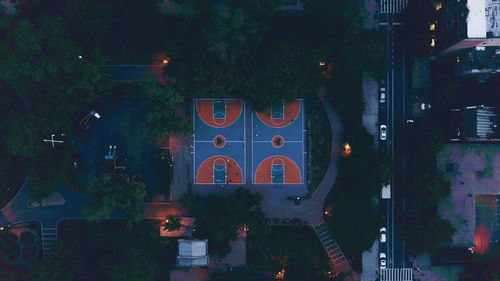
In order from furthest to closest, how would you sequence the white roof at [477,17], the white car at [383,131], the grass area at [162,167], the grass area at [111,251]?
the grass area at [162,167] → the white car at [383,131] → the grass area at [111,251] → the white roof at [477,17]

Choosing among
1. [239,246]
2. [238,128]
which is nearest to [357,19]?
[238,128]

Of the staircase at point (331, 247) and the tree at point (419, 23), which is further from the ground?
the tree at point (419, 23)

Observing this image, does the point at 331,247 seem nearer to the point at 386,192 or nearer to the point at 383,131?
the point at 386,192

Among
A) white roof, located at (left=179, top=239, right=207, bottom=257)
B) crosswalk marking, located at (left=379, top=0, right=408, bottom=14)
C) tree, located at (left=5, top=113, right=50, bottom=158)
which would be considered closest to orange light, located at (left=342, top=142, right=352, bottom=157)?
crosswalk marking, located at (left=379, top=0, right=408, bottom=14)

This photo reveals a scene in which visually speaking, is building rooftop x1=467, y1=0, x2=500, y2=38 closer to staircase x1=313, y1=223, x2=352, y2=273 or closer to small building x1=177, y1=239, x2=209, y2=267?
staircase x1=313, y1=223, x2=352, y2=273

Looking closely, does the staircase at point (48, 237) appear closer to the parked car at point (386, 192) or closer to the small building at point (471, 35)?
the parked car at point (386, 192)

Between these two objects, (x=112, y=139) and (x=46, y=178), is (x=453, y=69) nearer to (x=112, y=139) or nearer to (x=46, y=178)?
(x=112, y=139)

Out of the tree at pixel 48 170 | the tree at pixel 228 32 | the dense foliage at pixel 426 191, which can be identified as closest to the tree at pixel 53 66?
the tree at pixel 48 170

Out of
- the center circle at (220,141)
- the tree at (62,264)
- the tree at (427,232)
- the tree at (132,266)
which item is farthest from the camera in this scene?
the center circle at (220,141)
